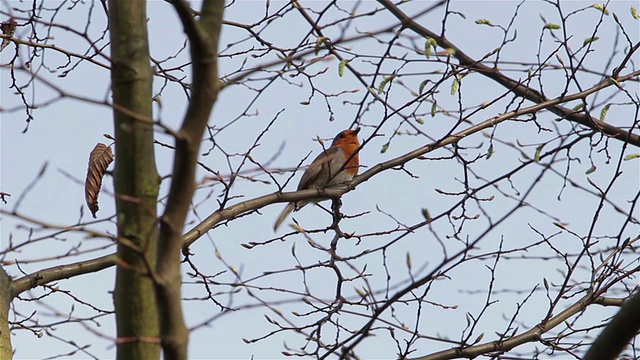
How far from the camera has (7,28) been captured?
4922 millimetres

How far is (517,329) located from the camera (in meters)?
4.48

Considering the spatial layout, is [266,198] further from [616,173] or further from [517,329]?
[616,173]

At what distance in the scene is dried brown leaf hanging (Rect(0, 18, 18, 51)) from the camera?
16.0 ft

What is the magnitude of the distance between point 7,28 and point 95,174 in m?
1.55

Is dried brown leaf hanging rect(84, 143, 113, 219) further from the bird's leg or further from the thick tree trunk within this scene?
the bird's leg

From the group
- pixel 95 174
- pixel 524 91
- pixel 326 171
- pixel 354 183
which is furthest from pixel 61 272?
pixel 326 171

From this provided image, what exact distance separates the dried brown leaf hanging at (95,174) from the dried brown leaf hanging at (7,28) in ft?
4.32

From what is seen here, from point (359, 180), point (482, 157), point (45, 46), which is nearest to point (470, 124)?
point (482, 157)

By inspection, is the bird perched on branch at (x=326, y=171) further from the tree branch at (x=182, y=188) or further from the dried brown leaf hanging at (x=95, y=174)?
the tree branch at (x=182, y=188)

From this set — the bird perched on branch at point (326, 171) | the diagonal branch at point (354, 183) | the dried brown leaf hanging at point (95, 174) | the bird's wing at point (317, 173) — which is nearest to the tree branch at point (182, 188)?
the dried brown leaf hanging at point (95, 174)

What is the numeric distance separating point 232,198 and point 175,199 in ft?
7.46

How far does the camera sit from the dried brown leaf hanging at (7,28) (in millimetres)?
4875

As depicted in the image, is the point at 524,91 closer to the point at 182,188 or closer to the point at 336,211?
the point at 336,211

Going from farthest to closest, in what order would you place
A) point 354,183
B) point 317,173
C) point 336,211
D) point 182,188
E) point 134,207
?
point 317,173 < point 336,211 < point 354,183 < point 134,207 < point 182,188
